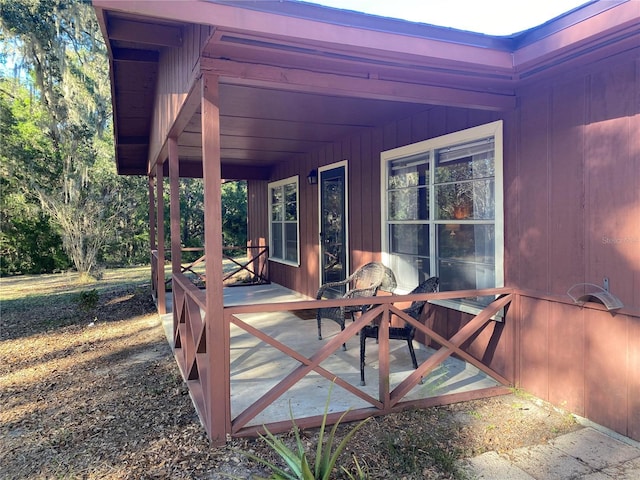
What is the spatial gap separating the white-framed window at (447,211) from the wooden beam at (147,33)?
223 cm

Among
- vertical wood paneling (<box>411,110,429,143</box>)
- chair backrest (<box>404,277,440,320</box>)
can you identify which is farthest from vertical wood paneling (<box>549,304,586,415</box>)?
vertical wood paneling (<box>411,110,429,143</box>)

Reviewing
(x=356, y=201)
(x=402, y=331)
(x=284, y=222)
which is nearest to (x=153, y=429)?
(x=402, y=331)

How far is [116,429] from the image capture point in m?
2.69

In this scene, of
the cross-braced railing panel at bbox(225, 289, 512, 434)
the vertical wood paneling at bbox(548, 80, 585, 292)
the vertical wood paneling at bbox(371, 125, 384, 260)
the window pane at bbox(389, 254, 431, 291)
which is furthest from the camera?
the vertical wood paneling at bbox(371, 125, 384, 260)

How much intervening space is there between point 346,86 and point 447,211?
1.65 meters

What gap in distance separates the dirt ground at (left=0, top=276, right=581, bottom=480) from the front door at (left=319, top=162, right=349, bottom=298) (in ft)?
8.15

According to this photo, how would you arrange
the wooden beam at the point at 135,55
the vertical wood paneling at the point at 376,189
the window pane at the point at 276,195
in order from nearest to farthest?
the wooden beam at the point at 135,55 < the vertical wood paneling at the point at 376,189 < the window pane at the point at 276,195

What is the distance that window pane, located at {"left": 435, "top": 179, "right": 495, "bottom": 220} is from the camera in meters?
3.38

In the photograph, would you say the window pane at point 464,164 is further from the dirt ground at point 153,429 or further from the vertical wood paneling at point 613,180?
the dirt ground at point 153,429

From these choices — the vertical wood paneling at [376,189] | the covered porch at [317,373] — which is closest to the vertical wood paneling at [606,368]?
the covered porch at [317,373]

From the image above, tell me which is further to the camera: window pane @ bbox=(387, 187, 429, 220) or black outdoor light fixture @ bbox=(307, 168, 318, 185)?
black outdoor light fixture @ bbox=(307, 168, 318, 185)

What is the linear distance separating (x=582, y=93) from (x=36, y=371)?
188 inches

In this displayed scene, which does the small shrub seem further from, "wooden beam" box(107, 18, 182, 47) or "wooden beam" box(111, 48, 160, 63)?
"wooden beam" box(107, 18, 182, 47)

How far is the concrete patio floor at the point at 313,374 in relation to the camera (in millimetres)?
2916
